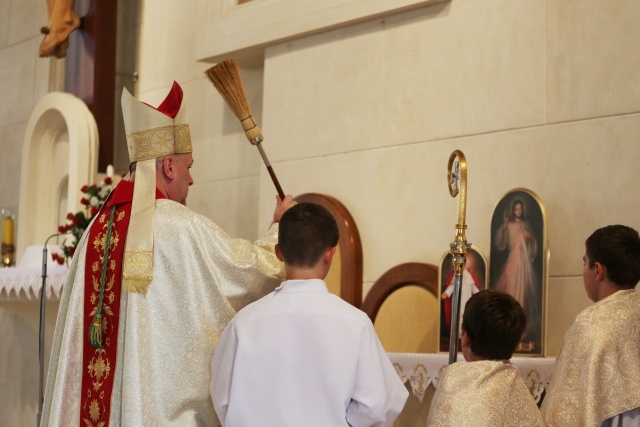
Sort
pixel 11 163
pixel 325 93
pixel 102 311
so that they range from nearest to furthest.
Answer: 1. pixel 102 311
2. pixel 325 93
3. pixel 11 163

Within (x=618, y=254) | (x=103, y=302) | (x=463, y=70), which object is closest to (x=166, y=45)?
(x=463, y=70)

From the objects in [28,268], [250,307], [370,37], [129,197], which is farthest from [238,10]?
[250,307]

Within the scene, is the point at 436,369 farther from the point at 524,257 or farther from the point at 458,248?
the point at 458,248

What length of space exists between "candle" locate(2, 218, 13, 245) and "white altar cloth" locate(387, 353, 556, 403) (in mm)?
5282

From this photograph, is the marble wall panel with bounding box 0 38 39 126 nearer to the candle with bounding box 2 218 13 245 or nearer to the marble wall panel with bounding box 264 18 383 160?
the candle with bounding box 2 218 13 245

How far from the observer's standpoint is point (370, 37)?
7.09 meters

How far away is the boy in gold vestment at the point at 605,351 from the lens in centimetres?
446

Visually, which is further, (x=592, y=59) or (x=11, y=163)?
(x=11, y=163)

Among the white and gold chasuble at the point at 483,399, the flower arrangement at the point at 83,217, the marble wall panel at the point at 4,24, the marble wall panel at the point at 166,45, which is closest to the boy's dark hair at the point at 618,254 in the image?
the white and gold chasuble at the point at 483,399

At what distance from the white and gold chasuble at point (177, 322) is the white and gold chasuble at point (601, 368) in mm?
1364

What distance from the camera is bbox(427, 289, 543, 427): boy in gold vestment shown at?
4.12m

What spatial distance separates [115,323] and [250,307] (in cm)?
90

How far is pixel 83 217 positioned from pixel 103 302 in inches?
143

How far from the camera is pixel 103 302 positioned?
4.70 m
